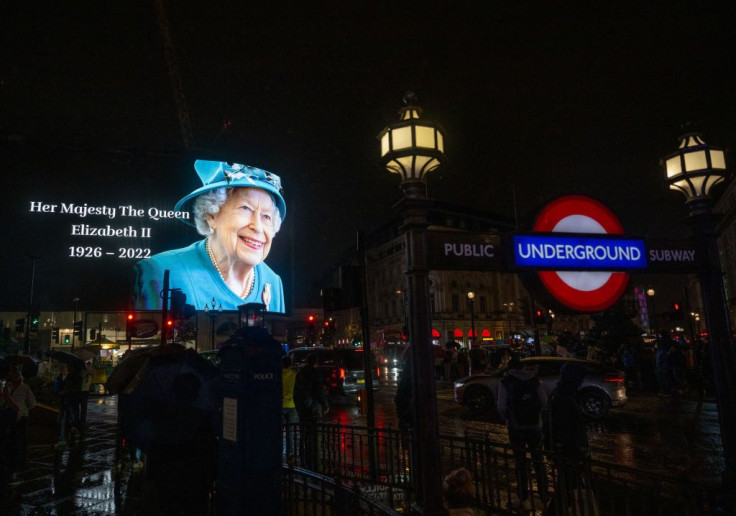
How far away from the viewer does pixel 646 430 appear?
12.3 metres

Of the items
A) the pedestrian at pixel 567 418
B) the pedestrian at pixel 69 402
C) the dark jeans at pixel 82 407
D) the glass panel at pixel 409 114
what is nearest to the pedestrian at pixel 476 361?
the dark jeans at pixel 82 407

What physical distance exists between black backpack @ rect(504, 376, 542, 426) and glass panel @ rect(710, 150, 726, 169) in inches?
151

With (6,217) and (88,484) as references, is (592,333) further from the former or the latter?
(6,217)

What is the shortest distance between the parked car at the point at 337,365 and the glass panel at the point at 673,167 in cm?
1291

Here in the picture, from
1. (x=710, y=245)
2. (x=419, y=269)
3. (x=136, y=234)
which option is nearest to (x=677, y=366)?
(x=710, y=245)

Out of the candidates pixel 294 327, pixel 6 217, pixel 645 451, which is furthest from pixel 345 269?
pixel 294 327

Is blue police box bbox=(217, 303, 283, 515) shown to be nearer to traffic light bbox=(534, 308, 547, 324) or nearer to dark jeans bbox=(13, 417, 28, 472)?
dark jeans bbox=(13, 417, 28, 472)

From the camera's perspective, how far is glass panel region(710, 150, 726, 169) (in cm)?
652

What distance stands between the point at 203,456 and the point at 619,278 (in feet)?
16.6

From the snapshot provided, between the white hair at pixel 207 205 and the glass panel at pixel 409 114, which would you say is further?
the white hair at pixel 207 205

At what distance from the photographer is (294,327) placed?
9588cm

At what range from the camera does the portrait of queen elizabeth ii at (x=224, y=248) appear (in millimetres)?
31141

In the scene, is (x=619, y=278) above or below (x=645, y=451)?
above

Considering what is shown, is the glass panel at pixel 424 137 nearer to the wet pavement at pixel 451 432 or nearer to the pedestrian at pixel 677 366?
the wet pavement at pixel 451 432
